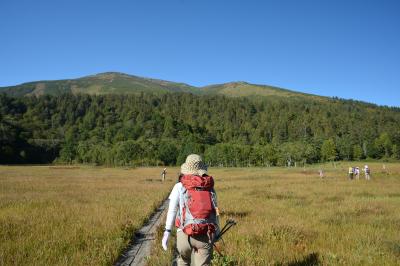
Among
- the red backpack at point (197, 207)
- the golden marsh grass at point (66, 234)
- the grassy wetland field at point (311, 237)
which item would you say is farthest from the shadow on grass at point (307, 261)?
the golden marsh grass at point (66, 234)

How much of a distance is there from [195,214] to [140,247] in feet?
18.5

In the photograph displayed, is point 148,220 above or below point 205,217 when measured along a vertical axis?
below

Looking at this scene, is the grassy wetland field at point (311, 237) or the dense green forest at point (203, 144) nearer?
the grassy wetland field at point (311, 237)

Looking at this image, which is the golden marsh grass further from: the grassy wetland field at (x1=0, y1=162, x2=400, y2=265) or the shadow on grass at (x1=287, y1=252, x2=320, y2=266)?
the shadow on grass at (x1=287, y1=252, x2=320, y2=266)

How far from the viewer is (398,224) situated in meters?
13.9

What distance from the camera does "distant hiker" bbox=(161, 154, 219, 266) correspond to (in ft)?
17.9

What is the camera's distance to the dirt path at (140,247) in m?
9.05

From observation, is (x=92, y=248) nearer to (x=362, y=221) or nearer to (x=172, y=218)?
(x=172, y=218)

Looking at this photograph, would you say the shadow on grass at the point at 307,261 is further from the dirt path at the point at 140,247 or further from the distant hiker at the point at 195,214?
the distant hiker at the point at 195,214

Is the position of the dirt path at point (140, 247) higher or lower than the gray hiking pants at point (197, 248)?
lower

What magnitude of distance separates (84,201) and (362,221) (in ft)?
48.3

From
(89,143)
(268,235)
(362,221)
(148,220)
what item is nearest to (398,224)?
(362,221)

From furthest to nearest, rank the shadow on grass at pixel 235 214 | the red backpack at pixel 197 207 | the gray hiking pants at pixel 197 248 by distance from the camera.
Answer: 1. the shadow on grass at pixel 235 214
2. the gray hiking pants at pixel 197 248
3. the red backpack at pixel 197 207

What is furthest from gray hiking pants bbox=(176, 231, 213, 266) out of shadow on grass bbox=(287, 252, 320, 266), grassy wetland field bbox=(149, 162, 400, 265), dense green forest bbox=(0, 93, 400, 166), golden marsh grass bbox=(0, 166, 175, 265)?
dense green forest bbox=(0, 93, 400, 166)
